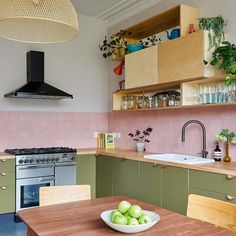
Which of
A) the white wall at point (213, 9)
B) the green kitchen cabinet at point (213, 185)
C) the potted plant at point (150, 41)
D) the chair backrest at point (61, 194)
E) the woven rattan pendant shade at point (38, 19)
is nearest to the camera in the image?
the woven rattan pendant shade at point (38, 19)

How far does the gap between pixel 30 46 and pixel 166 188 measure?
2751mm

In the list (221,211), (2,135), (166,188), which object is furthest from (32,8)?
(2,135)

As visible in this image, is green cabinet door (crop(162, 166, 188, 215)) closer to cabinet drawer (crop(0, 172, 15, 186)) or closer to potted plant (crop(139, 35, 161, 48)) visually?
potted plant (crop(139, 35, 161, 48))

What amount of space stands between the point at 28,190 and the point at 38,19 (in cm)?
268

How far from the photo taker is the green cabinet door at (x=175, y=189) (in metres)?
2.97

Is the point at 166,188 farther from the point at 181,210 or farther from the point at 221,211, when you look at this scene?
the point at 221,211

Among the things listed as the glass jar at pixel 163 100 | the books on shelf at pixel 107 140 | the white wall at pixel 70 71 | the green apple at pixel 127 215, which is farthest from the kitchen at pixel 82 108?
the green apple at pixel 127 215

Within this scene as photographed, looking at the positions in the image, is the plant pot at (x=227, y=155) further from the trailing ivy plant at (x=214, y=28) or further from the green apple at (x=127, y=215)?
the green apple at (x=127, y=215)

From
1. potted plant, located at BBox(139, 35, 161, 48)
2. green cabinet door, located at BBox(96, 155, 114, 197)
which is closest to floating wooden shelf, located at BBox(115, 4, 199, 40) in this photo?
potted plant, located at BBox(139, 35, 161, 48)

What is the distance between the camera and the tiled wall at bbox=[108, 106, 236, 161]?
3275 mm

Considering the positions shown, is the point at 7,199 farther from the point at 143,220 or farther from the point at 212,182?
the point at 143,220

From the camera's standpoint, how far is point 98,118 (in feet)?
16.7

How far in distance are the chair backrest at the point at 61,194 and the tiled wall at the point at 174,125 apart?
1696mm

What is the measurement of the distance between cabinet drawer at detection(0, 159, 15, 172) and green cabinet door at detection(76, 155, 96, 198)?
88 centimetres
